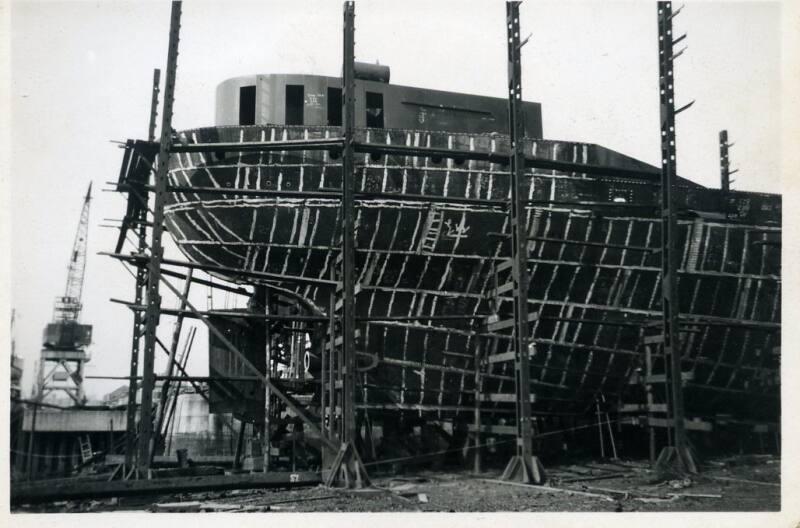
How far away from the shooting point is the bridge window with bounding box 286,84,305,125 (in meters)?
15.6

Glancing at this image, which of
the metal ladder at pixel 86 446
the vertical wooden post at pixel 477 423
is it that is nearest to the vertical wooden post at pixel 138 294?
the vertical wooden post at pixel 477 423

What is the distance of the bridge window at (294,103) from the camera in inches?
613

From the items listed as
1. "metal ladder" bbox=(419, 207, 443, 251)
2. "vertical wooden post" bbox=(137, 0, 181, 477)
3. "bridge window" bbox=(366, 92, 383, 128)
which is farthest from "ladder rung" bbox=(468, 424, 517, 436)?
"bridge window" bbox=(366, 92, 383, 128)

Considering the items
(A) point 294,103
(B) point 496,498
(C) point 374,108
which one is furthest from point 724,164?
(B) point 496,498

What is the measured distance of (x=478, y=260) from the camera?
48.8 ft

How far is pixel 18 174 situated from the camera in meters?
8.86

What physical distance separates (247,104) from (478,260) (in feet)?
19.9

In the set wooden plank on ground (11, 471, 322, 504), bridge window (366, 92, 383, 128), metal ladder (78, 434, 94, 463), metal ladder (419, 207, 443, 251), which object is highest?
bridge window (366, 92, 383, 128)

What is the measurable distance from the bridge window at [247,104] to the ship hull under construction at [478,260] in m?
1.09

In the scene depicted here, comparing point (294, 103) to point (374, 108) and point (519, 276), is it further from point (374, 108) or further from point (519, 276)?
point (519, 276)

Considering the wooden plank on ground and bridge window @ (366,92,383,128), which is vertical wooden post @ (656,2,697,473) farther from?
bridge window @ (366,92,383,128)

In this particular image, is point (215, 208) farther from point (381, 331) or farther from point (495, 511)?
point (495, 511)

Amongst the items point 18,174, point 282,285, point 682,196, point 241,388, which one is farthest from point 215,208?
point 682,196

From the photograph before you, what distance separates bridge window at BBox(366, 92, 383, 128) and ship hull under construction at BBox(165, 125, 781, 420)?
1284 millimetres
